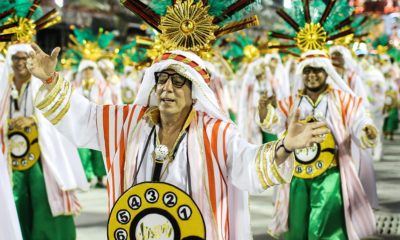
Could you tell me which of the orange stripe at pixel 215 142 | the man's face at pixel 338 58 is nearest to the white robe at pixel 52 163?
the orange stripe at pixel 215 142

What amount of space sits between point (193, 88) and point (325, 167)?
2520mm

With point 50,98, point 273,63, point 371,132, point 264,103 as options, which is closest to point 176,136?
point 50,98

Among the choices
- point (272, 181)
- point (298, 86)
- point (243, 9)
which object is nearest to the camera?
point (272, 181)

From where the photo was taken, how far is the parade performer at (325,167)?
6.47m

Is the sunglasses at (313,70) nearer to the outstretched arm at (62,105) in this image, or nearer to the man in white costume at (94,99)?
the outstretched arm at (62,105)

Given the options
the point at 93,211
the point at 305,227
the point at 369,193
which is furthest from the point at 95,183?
the point at 305,227

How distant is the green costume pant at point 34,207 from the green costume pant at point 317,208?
1878 millimetres

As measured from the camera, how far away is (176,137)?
418 cm

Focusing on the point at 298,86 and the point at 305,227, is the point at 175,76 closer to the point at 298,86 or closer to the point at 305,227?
the point at 305,227

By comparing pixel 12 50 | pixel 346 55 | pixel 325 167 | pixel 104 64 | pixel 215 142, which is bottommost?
pixel 325 167

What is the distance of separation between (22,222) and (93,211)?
9.62 ft

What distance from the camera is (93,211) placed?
31.1 ft

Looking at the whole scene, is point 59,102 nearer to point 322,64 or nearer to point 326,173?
point 326,173

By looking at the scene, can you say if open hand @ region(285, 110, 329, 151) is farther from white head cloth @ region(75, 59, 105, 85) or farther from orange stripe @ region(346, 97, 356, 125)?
white head cloth @ region(75, 59, 105, 85)
